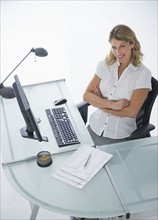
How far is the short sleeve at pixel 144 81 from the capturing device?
2787 mm

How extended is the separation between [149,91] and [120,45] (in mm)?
412

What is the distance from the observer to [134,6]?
6.22 m

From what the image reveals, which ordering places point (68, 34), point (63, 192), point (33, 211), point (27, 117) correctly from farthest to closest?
point (68, 34)
point (33, 211)
point (27, 117)
point (63, 192)

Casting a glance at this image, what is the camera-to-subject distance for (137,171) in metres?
2.41

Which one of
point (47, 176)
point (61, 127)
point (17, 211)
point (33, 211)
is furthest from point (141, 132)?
point (17, 211)

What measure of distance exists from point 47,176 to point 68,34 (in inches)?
140

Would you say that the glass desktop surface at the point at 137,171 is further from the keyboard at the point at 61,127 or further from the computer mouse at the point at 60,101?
the computer mouse at the point at 60,101

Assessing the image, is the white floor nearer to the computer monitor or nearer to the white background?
the computer monitor

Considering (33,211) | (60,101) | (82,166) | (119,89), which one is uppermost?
(60,101)

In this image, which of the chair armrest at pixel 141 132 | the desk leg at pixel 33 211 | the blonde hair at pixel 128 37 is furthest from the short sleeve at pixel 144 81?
the desk leg at pixel 33 211

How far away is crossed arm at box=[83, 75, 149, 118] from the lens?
279cm

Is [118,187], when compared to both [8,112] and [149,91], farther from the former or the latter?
[8,112]

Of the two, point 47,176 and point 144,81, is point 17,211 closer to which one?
point 47,176

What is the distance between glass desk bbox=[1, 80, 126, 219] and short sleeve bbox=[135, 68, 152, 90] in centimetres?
52
